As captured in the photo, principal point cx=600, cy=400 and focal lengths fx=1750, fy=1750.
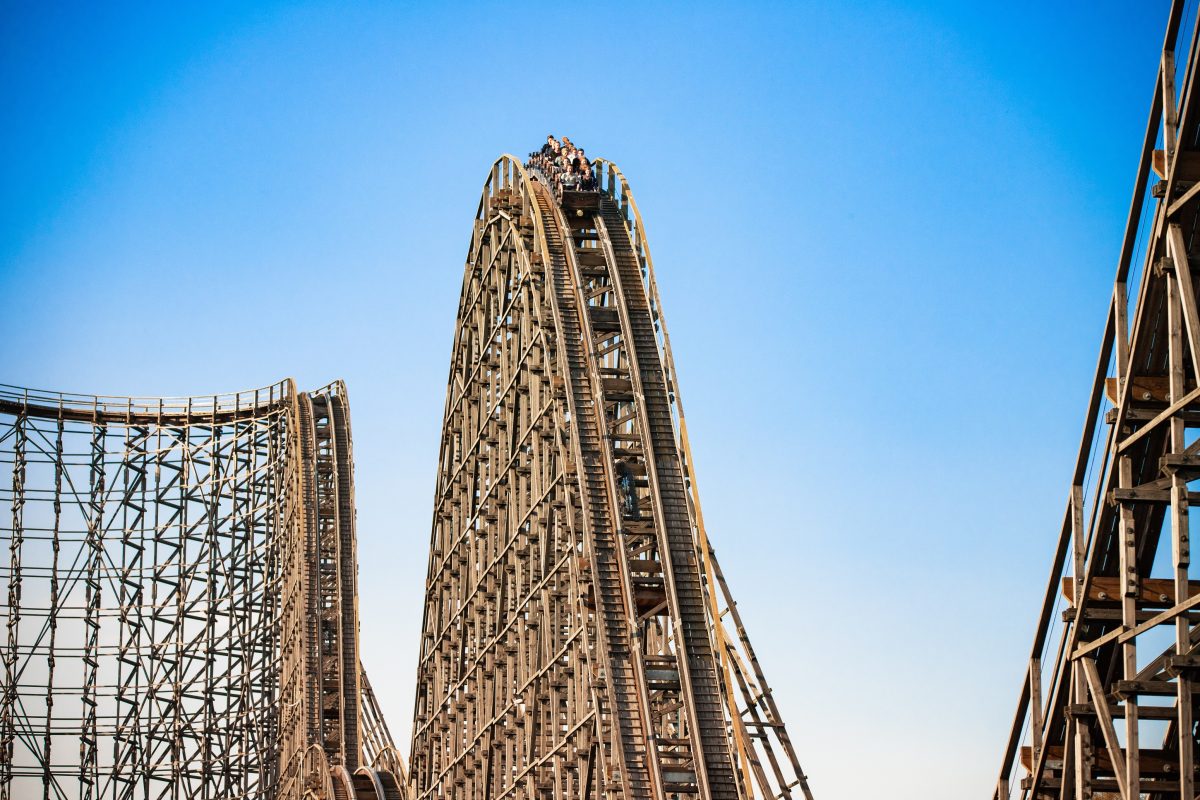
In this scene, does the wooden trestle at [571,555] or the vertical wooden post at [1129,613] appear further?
the wooden trestle at [571,555]

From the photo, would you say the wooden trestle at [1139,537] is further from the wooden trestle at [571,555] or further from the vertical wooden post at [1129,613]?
the wooden trestle at [571,555]

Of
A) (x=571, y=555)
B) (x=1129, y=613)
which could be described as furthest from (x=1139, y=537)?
(x=571, y=555)

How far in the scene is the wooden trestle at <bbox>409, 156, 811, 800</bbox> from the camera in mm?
20031

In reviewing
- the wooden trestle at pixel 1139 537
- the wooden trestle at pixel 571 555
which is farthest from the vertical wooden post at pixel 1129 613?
the wooden trestle at pixel 571 555

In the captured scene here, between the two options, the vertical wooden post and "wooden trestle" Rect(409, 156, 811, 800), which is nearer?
the vertical wooden post

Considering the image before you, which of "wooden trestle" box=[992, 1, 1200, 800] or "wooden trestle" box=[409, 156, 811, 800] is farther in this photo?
"wooden trestle" box=[409, 156, 811, 800]

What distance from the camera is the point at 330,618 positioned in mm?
38969

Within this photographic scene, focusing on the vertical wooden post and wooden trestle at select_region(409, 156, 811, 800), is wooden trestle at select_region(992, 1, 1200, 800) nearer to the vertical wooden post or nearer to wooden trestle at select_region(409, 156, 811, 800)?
the vertical wooden post

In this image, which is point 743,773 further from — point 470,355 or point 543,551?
point 470,355

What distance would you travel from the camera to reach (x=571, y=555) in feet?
72.2

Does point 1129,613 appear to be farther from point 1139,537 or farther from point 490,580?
point 490,580

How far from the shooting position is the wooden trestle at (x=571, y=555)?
20.0m

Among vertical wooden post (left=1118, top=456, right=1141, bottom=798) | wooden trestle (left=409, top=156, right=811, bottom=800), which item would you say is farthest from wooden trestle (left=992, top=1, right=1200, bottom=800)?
wooden trestle (left=409, top=156, right=811, bottom=800)

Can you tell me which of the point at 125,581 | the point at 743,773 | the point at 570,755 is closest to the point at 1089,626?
the point at 743,773
